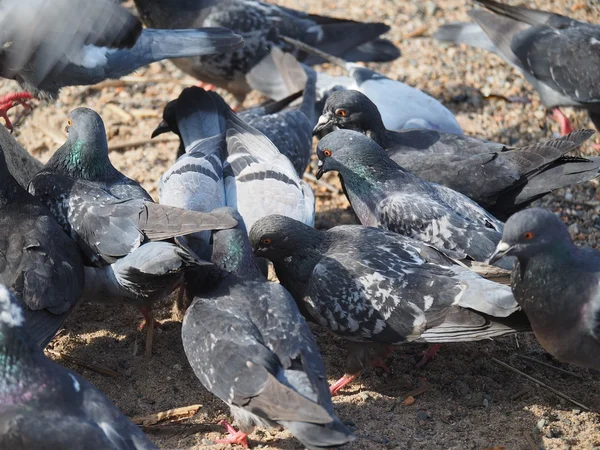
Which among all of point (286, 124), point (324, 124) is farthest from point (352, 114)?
point (286, 124)

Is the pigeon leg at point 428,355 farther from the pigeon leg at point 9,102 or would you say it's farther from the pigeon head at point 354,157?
the pigeon leg at point 9,102

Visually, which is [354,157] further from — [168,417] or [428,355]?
[168,417]

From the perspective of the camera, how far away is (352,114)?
Result: 6535 mm

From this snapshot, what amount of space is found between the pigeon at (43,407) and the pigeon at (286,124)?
340 cm

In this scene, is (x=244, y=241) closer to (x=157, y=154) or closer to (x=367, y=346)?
(x=367, y=346)

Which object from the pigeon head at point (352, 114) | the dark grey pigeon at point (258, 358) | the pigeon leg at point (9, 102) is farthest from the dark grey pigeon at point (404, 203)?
the pigeon leg at point (9, 102)

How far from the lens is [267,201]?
586 cm

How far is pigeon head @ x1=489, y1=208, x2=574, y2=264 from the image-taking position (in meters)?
4.25

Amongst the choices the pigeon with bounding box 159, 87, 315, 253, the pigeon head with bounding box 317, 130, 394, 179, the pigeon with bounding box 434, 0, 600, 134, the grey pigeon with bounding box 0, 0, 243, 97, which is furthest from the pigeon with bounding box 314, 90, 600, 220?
the pigeon with bounding box 434, 0, 600, 134

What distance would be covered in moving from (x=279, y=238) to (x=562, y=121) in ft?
13.0

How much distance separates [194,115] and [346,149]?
5.00 feet

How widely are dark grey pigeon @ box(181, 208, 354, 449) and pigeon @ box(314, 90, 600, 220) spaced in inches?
78.7

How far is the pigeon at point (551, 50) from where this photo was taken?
7609mm

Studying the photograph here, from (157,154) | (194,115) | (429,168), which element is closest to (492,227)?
(429,168)
